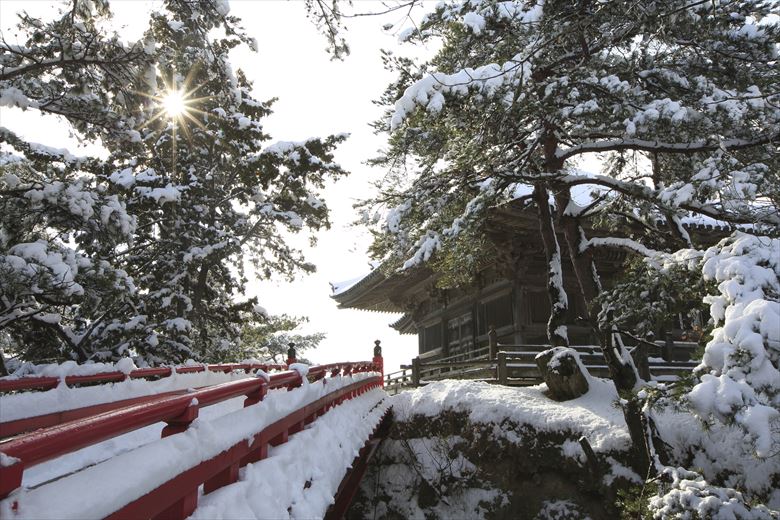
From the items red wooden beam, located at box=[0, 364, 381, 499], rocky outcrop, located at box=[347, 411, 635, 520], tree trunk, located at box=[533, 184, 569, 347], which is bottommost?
rocky outcrop, located at box=[347, 411, 635, 520]

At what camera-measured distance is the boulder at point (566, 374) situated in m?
8.65

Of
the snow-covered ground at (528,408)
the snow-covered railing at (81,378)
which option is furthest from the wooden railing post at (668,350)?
the snow-covered railing at (81,378)

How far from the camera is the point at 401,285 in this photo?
18.6 metres

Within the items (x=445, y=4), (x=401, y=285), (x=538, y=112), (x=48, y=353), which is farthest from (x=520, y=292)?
(x=48, y=353)

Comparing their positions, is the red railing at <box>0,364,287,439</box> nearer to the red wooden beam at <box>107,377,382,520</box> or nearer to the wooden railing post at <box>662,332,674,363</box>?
the red wooden beam at <box>107,377,382,520</box>

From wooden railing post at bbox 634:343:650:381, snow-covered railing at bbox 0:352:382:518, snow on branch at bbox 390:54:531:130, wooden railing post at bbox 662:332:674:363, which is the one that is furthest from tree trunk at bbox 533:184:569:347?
snow-covered railing at bbox 0:352:382:518

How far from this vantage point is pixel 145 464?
6.09 ft

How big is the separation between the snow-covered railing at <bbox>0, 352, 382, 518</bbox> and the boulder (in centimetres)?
614

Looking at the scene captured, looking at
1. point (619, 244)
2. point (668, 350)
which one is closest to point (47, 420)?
point (619, 244)

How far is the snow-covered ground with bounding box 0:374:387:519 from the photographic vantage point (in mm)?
1466

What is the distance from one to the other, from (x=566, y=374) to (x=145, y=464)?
8.01 metres

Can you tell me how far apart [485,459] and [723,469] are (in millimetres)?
3662

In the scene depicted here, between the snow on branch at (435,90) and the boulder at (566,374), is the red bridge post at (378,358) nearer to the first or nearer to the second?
the boulder at (566,374)

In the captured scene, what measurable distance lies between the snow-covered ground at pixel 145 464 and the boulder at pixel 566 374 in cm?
500
